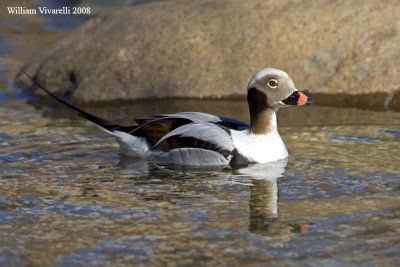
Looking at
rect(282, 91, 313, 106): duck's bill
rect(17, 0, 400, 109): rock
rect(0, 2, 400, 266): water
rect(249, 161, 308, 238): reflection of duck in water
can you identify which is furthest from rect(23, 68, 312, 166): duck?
rect(17, 0, 400, 109): rock

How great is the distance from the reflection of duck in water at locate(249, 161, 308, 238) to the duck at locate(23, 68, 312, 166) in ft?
0.91

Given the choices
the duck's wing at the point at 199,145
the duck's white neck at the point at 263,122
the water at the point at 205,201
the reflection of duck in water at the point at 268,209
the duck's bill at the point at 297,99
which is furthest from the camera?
the duck's white neck at the point at 263,122

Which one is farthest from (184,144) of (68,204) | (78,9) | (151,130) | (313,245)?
(78,9)

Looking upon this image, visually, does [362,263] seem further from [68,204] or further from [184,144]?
[184,144]

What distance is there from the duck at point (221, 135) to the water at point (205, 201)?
16 cm

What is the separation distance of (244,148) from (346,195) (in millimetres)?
1603

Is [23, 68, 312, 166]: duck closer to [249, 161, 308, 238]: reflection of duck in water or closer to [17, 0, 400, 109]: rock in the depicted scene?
[249, 161, 308, 238]: reflection of duck in water

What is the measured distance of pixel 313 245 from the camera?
22.4ft

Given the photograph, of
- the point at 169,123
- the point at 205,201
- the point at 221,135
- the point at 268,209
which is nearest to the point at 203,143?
the point at 221,135

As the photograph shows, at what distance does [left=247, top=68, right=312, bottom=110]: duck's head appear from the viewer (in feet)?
31.8

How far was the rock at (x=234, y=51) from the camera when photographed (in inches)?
482

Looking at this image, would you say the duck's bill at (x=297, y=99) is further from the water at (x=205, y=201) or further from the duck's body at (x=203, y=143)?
the water at (x=205, y=201)

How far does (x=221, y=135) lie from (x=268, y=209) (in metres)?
1.82

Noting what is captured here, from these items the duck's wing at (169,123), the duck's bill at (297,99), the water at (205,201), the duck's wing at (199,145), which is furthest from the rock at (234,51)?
the duck's wing at (199,145)
